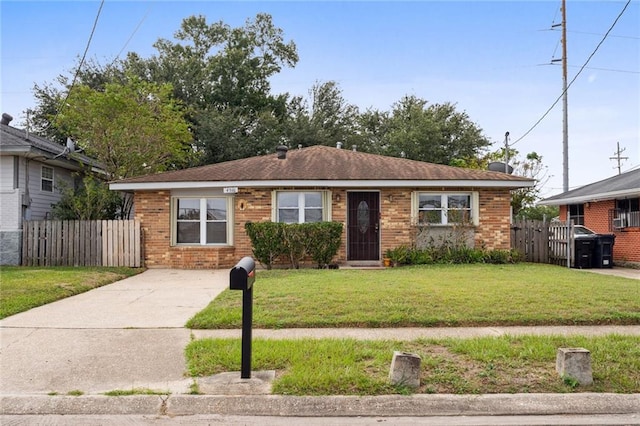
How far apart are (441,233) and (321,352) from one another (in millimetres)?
10237

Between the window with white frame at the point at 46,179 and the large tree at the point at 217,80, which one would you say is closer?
the window with white frame at the point at 46,179

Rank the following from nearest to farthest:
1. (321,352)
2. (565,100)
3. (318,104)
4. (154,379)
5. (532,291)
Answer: (154,379) < (321,352) < (532,291) < (565,100) < (318,104)

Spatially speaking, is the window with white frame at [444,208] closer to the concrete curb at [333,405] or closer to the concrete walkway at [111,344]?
the concrete walkway at [111,344]

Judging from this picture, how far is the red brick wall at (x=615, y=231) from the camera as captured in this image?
15.6m

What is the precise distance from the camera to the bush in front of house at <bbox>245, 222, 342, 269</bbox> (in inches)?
527

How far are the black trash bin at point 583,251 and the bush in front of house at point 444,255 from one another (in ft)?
6.79

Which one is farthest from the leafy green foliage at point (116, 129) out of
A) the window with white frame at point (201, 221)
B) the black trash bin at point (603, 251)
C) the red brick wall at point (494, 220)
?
the black trash bin at point (603, 251)

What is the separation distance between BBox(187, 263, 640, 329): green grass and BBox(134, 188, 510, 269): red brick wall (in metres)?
3.86

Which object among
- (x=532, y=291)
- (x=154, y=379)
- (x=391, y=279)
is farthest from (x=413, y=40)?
(x=154, y=379)

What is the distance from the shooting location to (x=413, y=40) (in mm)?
16672

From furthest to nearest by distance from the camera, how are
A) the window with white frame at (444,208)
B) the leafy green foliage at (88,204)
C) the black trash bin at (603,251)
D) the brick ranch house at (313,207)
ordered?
the leafy green foliage at (88,204) → the black trash bin at (603,251) → the window with white frame at (444,208) → the brick ranch house at (313,207)

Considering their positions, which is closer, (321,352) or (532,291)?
(321,352)

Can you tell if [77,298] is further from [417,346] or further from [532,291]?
[532,291]

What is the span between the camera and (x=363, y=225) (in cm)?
1473
